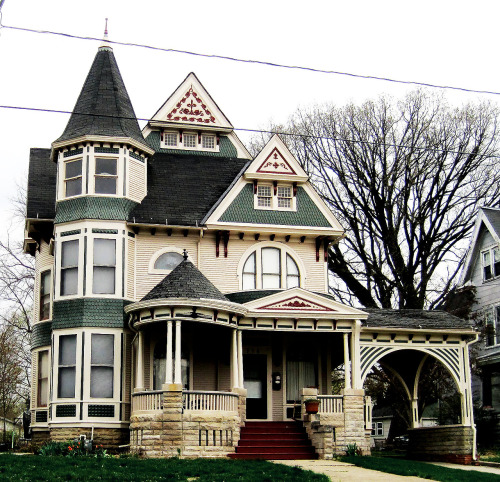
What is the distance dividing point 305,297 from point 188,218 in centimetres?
500

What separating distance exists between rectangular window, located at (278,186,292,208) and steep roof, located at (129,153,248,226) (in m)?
2.03

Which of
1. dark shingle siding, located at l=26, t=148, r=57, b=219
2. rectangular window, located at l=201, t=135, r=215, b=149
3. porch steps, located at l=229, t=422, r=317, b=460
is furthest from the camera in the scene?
rectangular window, located at l=201, t=135, r=215, b=149

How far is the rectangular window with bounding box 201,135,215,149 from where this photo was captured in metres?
31.0

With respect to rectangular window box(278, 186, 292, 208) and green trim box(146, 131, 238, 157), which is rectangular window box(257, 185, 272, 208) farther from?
green trim box(146, 131, 238, 157)

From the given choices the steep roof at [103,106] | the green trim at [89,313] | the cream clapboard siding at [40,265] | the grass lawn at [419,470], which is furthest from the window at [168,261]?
the grass lawn at [419,470]

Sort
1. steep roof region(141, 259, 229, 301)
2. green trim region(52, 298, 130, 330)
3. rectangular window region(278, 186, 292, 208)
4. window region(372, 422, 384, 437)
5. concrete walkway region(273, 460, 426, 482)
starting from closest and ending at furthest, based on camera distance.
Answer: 1. concrete walkway region(273, 460, 426, 482)
2. steep roof region(141, 259, 229, 301)
3. green trim region(52, 298, 130, 330)
4. rectangular window region(278, 186, 292, 208)
5. window region(372, 422, 384, 437)

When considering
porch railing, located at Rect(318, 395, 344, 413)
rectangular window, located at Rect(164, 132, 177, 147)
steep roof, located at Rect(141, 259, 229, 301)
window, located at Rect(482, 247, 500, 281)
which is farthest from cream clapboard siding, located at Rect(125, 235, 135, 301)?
window, located at Rect(482, 247, 500, 281)

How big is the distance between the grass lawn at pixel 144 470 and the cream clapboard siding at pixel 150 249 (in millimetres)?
7534

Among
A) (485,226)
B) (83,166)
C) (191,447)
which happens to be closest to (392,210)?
(485,226)

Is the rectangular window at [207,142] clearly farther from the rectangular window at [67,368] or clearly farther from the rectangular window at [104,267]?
the rectangular window at [67,368]

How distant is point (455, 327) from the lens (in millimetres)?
26656

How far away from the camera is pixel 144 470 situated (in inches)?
698

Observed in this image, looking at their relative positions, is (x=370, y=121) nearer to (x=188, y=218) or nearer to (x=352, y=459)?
(x=188, y=218)

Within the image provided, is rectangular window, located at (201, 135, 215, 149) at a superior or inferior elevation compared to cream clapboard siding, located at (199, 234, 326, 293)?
superior
